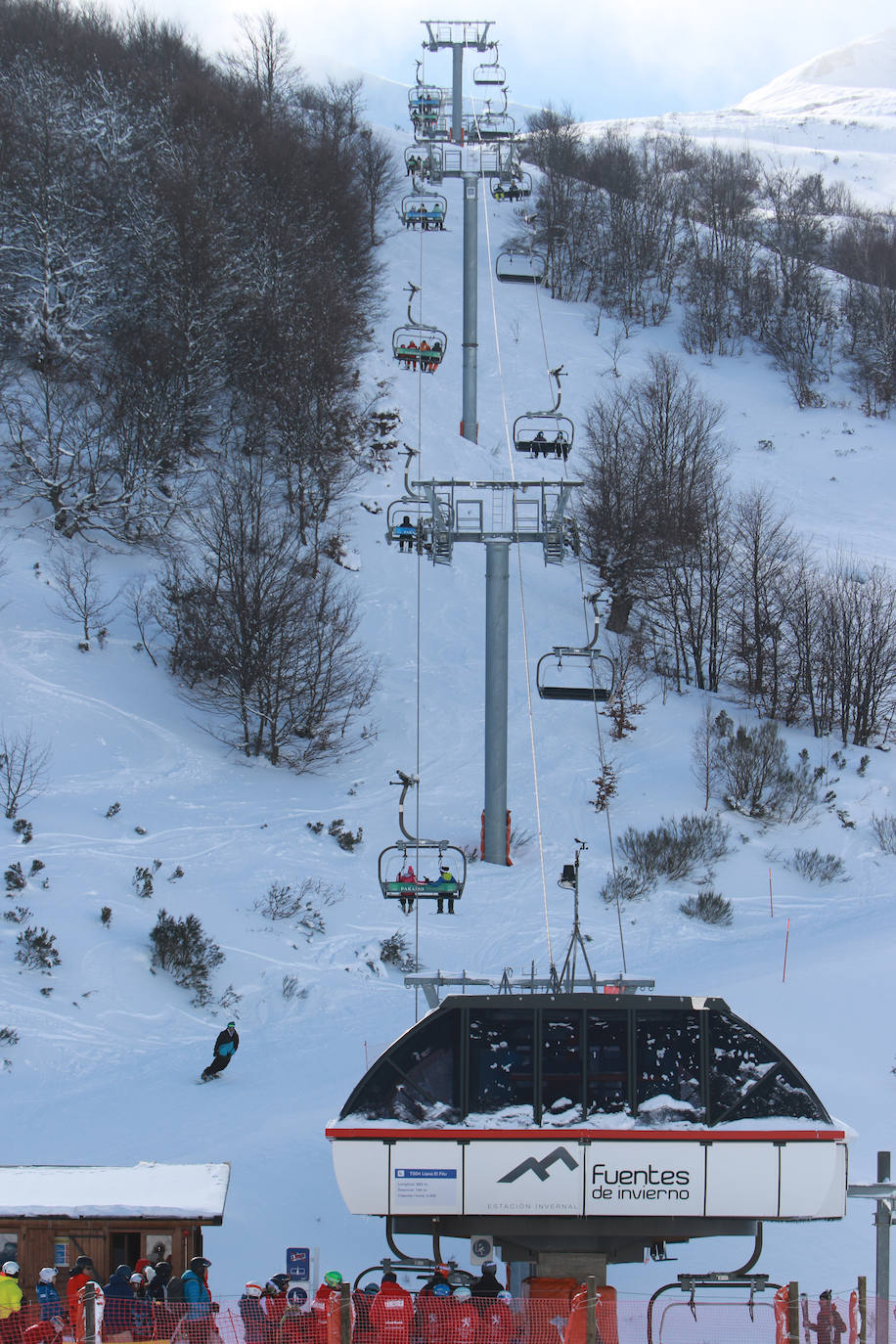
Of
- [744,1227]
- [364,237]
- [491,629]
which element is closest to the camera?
[744,1227]

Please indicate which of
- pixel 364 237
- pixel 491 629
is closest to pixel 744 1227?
pixel 491 629

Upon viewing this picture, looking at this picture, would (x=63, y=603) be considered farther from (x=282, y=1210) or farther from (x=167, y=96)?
(x=167, y=96)

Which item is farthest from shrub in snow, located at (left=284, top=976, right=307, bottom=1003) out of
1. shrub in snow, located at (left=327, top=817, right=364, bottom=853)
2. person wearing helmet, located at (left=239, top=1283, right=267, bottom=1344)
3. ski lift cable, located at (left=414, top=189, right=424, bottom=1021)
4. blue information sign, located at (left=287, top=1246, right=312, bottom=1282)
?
person wearing helmet, located at (left=239, top=1283, right=267, bottom=1344)

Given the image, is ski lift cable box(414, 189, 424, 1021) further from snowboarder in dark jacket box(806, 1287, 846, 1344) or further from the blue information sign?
snowboarder in dark jacket box(806, 1287, 846, 1344)

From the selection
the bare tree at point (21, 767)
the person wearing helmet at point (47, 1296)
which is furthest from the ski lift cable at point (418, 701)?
the bare tree at point (21, 767)

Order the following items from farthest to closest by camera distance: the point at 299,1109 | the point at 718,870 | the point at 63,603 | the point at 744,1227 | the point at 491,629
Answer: the point at 63,603
the point at 718,870
the point at 491,629
the point at 299,1109
the point at 744,1227

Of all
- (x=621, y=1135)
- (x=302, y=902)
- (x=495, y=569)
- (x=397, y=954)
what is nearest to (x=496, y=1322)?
(x=621, y=1135)

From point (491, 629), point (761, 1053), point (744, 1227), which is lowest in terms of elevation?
point (744, 1227)
